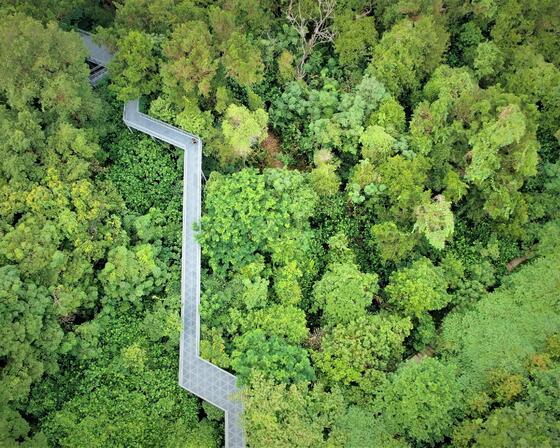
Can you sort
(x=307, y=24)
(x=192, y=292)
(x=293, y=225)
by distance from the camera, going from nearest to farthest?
(x=192, y=292)
(x=293, y=225)
(x=307, y=24)

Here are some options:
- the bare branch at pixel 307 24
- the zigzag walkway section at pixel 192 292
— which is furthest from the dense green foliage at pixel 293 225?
the zigzag walkway section at pixel 192 292

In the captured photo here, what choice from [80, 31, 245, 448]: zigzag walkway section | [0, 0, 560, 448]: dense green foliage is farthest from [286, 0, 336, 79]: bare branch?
[80, 31, 245, 448]: zigzag walkway section

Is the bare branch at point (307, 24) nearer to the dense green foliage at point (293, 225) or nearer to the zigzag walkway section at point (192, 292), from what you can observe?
the dense green foliage at point (293, 225)

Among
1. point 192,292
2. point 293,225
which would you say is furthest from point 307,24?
point 192,292

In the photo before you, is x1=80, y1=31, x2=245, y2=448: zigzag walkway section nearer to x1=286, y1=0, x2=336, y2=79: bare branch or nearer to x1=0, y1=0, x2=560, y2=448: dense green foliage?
x1=0, y1=0, x2=560, y2=448: dense green foliage

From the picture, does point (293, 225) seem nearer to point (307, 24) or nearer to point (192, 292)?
point (192, 292)

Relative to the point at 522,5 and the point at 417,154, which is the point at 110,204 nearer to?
the point at 417,154
